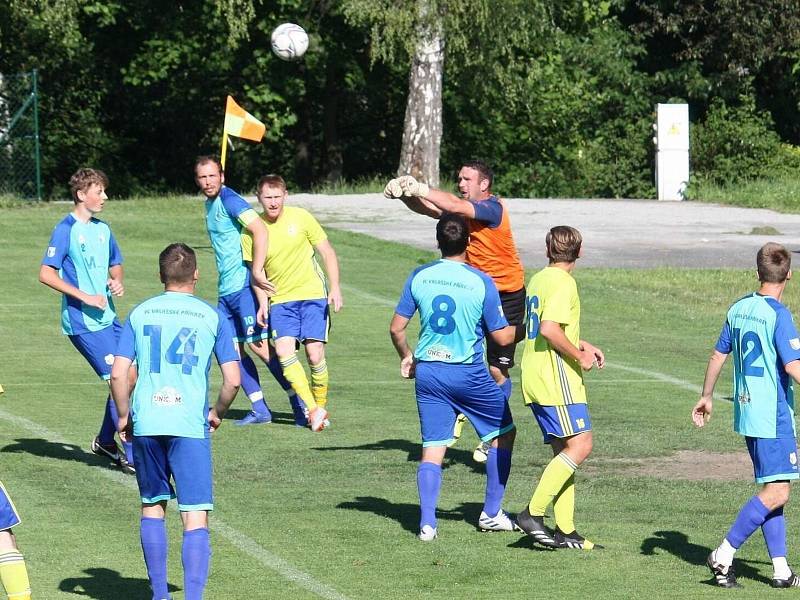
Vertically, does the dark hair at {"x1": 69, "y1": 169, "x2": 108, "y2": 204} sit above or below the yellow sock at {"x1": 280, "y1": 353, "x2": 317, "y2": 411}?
above

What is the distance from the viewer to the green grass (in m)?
32.2

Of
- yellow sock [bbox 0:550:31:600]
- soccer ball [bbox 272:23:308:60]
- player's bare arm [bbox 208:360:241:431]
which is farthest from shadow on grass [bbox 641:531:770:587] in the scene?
soccer ball [bbox 272:23:308:60]

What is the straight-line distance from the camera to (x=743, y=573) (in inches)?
317

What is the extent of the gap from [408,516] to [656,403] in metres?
4.85

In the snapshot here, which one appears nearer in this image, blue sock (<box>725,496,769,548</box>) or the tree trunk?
blue sock (<box>725,496,769,548</box>)

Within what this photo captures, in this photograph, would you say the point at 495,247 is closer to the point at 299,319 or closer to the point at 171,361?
the point at 299,319

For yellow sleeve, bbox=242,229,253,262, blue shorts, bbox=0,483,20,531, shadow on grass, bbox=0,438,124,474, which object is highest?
yellow sleeve, bbox=242,229,253,262

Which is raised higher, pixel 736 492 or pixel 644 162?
pixel 644 162

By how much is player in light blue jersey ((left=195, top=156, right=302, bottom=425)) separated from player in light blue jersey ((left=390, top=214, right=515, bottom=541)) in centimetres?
357

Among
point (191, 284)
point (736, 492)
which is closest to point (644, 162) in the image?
point (736, 492)

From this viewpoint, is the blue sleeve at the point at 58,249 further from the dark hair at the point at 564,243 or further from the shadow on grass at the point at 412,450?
the dark hair at the point at 564,243

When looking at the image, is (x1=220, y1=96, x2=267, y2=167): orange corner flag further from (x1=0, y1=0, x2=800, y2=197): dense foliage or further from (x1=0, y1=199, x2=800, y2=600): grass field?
(x1=0, y1=0, x2=800, y2=197): dense foliage

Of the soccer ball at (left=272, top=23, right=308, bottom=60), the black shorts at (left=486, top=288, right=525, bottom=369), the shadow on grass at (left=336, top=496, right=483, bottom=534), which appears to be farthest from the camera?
the soccer ball at (left=272, top=23, right=308, bottom=60)

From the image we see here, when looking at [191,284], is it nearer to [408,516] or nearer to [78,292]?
[408,516]
